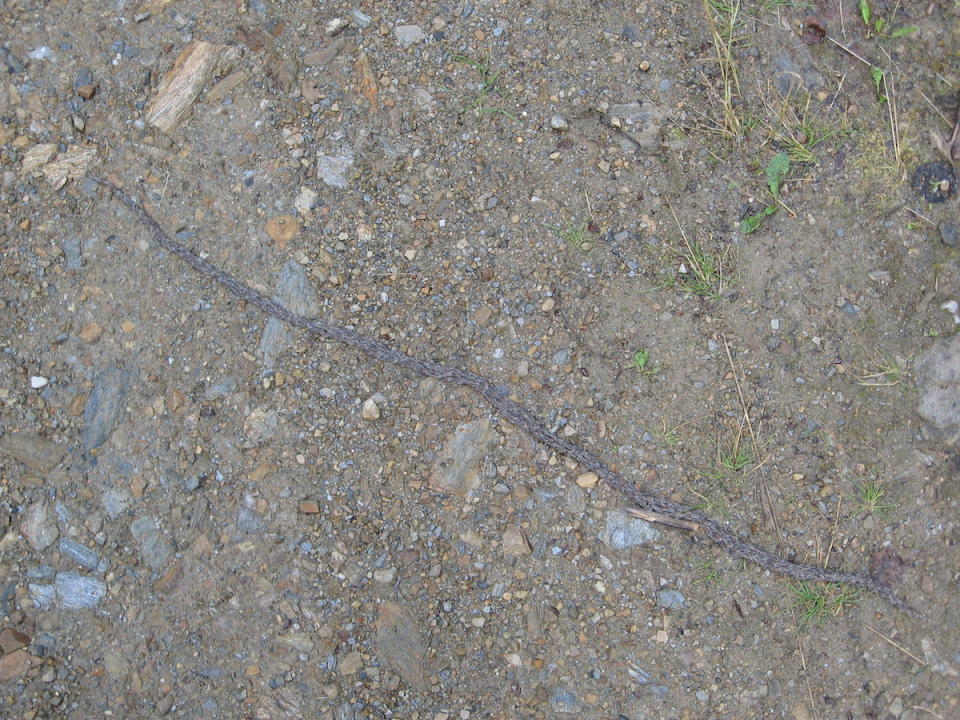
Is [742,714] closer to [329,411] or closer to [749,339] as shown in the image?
[749,339]

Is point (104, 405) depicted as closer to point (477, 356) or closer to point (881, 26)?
point (477, 356)

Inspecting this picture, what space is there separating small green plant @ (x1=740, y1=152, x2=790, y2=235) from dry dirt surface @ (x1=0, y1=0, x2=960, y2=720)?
0.5 inches

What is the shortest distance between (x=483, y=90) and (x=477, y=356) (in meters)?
1.04

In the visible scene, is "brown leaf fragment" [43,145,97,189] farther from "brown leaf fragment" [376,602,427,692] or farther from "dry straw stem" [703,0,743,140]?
"dry straw stem" [703,0,743,140]

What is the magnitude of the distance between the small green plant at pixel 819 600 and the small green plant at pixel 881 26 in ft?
7.13

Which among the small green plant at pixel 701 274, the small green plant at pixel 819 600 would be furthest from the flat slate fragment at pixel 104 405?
the small green plant at pixel 819 600

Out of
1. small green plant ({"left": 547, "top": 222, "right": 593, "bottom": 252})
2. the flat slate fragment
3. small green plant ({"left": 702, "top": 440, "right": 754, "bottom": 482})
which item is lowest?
small green plant ({"left": 702, "top": 440, "right": 754, "bottom": 482})

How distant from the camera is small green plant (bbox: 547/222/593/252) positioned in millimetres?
2797

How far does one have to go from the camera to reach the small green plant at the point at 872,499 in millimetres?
2729

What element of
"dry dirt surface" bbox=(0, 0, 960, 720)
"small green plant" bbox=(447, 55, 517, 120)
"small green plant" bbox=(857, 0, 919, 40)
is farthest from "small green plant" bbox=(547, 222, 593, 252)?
"small green plant" bbox=(857, 0, 919, 40)

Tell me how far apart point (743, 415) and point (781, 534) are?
45 centimetres

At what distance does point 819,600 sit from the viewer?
8.76 feet

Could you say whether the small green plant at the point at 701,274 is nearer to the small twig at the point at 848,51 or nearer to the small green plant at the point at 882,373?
the small green plant at the point at 882,373

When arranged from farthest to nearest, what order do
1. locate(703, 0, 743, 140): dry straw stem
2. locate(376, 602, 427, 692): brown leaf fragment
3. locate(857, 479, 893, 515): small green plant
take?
locate(703, 0, 743, 140): dry straw stem
locate(857, 479, 893, 515): small green plant
locate(376, 602, 427, 692): brown leaf fragment
